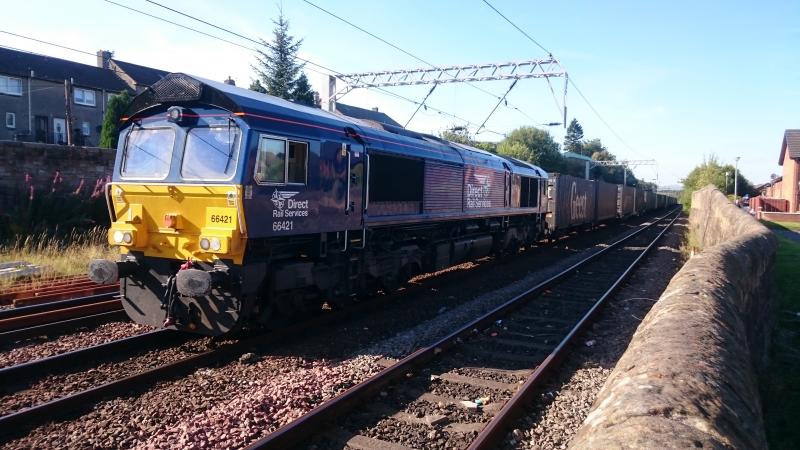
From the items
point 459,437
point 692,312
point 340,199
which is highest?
point 340,199

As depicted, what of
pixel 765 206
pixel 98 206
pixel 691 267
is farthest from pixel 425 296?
pixel 765 206

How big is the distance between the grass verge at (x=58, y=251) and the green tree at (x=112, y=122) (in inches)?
568

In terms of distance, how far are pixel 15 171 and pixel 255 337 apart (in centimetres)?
1211

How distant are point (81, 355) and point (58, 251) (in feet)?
27.4

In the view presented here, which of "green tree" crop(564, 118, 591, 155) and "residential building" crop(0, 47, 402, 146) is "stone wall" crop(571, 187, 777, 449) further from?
"green tree" crop(564, 118, 591, 155)

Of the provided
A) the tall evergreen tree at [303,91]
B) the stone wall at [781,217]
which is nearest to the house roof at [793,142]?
the stone wall at [781,217]

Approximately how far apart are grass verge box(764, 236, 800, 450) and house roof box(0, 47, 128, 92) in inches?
1669

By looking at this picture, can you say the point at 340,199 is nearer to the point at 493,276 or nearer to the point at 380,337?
the point at 380,337

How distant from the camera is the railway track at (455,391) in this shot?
16.3ft

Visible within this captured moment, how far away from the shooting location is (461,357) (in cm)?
739

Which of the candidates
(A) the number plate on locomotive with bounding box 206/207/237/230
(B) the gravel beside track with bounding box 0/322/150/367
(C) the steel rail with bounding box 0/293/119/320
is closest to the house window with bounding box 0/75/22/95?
(C) the steel rail with bounding box 0/293/119/320

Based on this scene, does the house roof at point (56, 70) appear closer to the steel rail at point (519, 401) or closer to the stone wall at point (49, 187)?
the stone wall at point (49, 187)

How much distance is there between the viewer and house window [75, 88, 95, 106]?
3931cm

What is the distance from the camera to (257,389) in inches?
239
